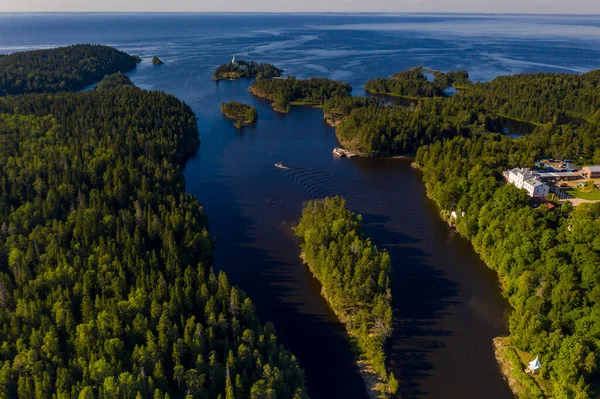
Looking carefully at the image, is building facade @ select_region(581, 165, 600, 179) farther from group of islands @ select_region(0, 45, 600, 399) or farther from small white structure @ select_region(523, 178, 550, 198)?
small white structure @ select_region(523, 178, 550, 198)

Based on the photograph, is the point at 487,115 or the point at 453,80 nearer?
the point at 487,115

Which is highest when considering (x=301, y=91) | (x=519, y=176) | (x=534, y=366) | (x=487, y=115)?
(x=301, y=91)

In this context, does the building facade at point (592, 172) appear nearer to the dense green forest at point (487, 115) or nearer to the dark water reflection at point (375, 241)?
the dense green forest at point (487, 115)

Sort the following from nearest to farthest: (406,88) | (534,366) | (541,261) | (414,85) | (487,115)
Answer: (534,366), (541,261), (487,115), (414,85), (406,88)

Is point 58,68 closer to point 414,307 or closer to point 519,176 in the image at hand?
point 519,176

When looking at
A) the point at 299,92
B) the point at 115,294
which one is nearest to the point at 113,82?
the point at 299,92

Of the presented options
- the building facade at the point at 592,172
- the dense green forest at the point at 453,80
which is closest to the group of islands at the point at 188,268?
the building facade at the point at 592,172
